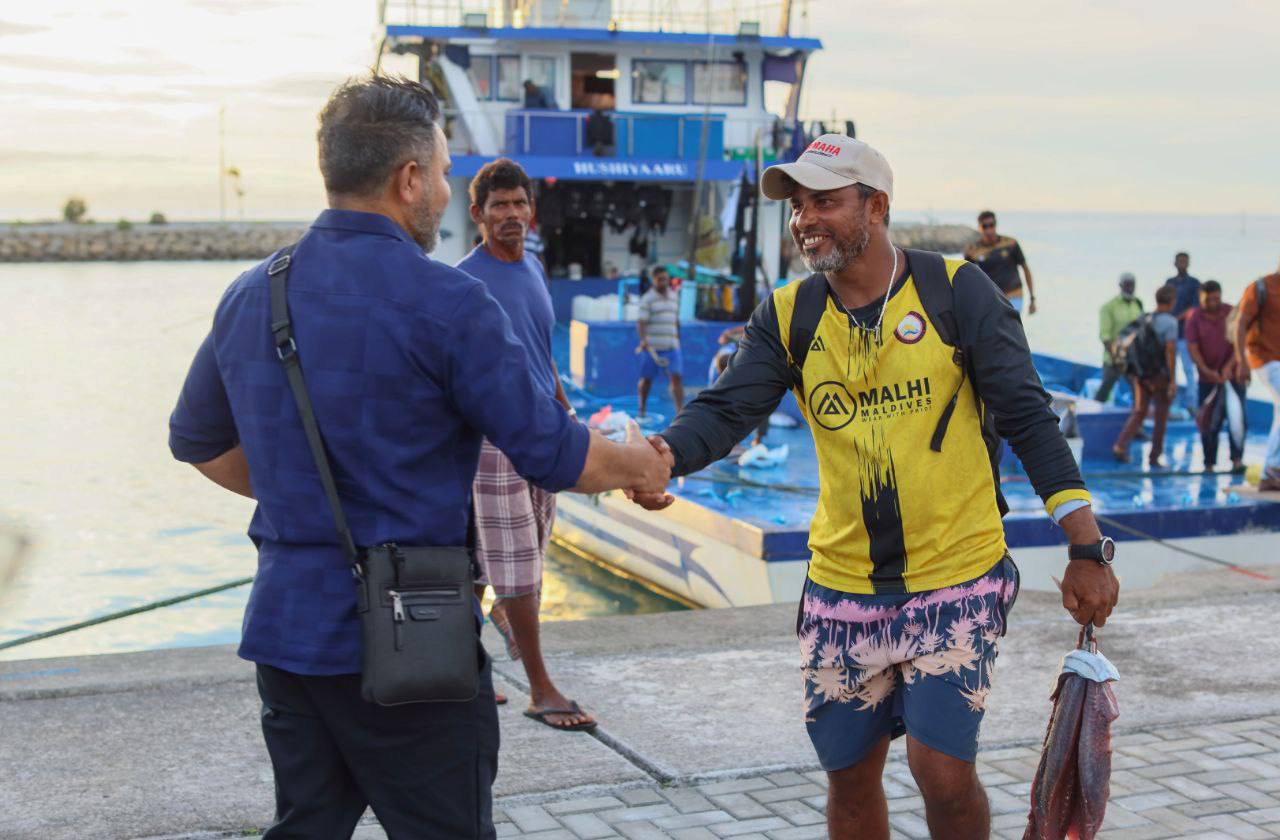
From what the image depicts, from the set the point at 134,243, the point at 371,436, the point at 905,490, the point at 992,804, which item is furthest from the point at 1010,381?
the point at 134,243

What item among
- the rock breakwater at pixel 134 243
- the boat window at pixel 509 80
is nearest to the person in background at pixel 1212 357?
the boat window at pixel 509 80

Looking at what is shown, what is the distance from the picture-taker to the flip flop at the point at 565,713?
5078 mm

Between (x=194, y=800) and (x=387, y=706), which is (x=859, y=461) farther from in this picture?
(x=194, y=800)

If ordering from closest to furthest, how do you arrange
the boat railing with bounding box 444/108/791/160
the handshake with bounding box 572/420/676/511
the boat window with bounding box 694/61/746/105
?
the handshake with bounding box 572/420/676/511 → the boat railing with bounding box 444/108/791/160 → the boat window with bounding box 694/61/746/105

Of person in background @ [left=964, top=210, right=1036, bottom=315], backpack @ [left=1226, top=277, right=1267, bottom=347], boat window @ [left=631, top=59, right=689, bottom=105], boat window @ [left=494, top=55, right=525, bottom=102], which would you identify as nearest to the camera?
backpack @ [left=1226, top=277, right=1267, bottom=347]

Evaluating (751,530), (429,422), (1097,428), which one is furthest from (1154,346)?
(429,422)

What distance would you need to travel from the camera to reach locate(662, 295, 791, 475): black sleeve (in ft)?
11.5

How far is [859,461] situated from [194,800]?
2.33 meters

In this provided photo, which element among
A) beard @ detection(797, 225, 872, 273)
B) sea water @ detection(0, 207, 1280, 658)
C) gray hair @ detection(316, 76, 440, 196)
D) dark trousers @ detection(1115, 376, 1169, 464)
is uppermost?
gray hair @ detection(316, 76, 440, 196)

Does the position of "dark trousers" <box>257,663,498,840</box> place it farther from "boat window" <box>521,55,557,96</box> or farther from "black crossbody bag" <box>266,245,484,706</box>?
"boat window" <box>521,55,557,96</box>

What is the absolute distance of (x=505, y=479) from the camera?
5.12m

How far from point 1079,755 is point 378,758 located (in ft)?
5.48

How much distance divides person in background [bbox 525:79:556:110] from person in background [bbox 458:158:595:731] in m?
16.7

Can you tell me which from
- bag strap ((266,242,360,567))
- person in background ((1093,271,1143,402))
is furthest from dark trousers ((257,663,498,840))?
person in background ((1093,271,1143,402))
